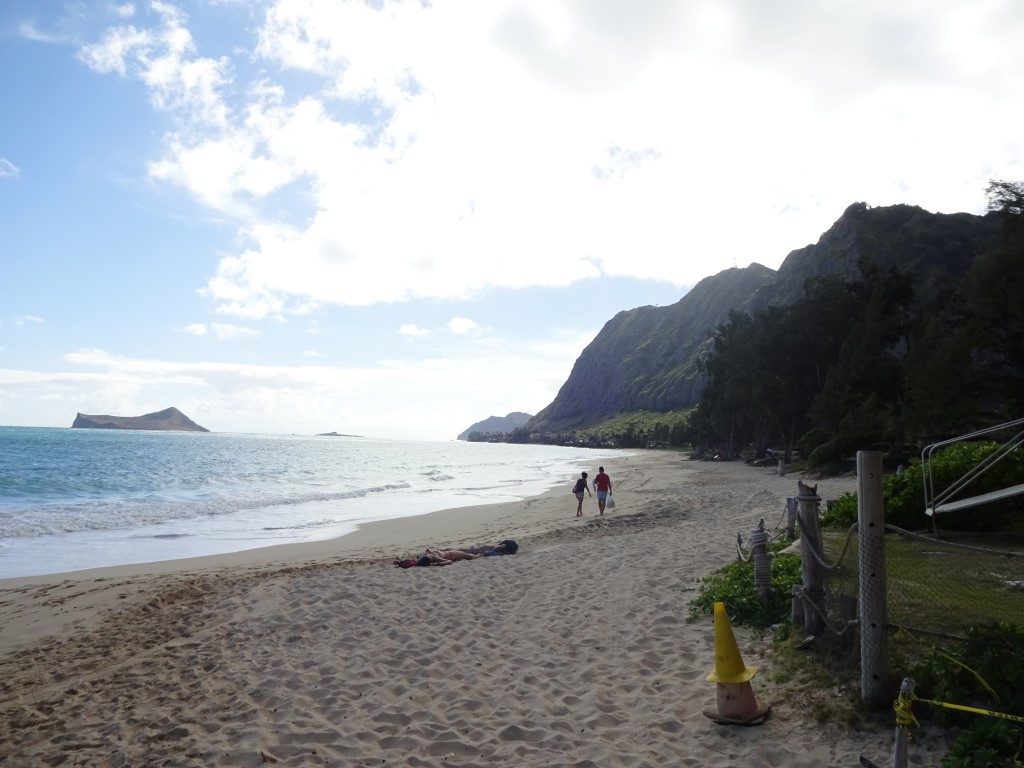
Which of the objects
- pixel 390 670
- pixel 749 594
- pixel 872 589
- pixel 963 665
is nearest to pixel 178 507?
pixel 390 670

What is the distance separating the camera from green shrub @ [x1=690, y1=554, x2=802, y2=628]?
7.58 metres

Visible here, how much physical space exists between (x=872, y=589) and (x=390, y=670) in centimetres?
473

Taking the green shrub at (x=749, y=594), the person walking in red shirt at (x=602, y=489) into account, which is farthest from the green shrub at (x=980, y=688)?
the person walking in red shirt at (x=602, y=489)

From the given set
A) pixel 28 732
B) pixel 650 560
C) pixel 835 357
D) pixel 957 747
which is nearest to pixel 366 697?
pixel 28 732

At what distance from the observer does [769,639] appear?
275 inches

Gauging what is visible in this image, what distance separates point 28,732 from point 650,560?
9097 millimetres

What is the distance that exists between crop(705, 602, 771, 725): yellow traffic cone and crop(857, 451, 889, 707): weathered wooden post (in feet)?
2.69

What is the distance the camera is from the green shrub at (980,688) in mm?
3955

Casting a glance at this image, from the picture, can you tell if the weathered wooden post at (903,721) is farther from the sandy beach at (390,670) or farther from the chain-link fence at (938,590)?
the chain-link fence at (938,590)

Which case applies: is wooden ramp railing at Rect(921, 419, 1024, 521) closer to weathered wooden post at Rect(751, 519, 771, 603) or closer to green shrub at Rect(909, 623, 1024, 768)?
green shrub at Rect(909, 623, 1024, 768)

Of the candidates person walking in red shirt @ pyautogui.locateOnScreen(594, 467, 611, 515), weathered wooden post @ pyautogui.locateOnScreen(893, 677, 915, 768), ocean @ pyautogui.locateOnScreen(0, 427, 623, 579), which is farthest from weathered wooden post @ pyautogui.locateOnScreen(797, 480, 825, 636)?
ocean @ pyautogui.locateOnScreen(0, 427, 623, 579)

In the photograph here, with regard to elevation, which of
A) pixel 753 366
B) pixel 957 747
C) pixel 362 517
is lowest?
pixel 362 517

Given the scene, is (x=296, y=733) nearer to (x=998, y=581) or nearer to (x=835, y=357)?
(x=998, y=581)

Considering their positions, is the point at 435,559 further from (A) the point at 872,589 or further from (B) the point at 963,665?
(B) the point at 963,665
